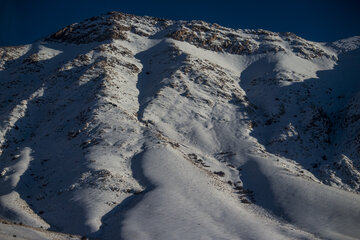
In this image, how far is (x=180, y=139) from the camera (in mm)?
43312

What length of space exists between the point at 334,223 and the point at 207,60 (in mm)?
49395

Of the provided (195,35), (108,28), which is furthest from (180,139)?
(108,28)

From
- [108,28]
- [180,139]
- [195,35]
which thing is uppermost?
[195,35]

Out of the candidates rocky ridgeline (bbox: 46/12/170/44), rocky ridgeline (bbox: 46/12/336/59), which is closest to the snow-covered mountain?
rocky ridgeline (bbox: 46/12/336/59)

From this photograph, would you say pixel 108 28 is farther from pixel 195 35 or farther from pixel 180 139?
pixel 180 139

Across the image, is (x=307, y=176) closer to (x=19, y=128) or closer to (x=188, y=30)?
(x=19, y=128)

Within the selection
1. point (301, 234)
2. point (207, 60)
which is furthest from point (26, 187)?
point (207, 60)

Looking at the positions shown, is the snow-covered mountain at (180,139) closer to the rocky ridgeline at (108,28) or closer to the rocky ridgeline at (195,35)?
the rocky ridgeline at (195,35)

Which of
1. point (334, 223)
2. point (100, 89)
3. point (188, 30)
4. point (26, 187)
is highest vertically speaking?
point (188, 30)

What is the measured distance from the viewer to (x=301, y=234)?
83.4 ft

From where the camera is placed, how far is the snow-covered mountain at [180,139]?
27.0 metres

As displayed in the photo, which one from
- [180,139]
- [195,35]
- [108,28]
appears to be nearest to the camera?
[180,139]

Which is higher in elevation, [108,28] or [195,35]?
[195,35]

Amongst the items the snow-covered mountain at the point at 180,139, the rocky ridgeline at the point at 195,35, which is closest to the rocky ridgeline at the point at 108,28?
the rocky ridgeline at the point at 195,35
